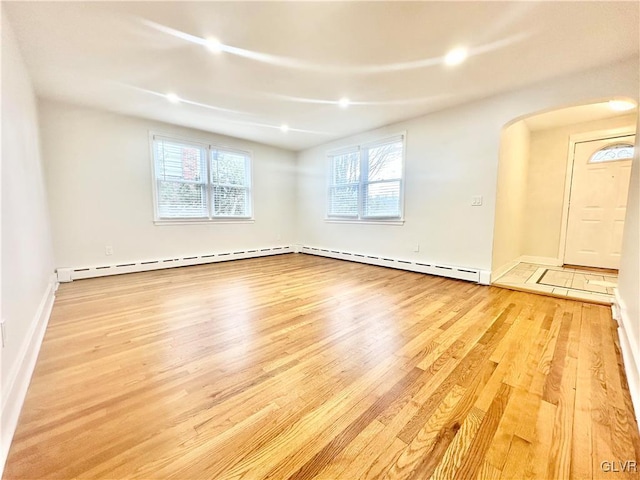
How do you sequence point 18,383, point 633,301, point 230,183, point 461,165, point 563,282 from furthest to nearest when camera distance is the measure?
point 230,183 < point 461,165 < point 563,282 < point 633,301 < point 18,383

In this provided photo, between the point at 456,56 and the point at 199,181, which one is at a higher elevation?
the point at 456,56

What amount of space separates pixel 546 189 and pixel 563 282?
83.4 inches

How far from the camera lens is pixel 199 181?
4648mm

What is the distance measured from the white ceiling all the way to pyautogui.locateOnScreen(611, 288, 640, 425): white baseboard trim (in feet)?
7.08

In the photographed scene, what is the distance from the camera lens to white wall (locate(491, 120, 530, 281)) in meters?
3.43

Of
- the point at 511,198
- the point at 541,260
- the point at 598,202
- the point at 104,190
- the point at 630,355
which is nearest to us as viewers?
the point at 630,355

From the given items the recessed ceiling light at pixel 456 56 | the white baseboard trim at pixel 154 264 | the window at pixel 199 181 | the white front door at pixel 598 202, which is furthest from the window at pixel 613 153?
the window at pixel 199 181

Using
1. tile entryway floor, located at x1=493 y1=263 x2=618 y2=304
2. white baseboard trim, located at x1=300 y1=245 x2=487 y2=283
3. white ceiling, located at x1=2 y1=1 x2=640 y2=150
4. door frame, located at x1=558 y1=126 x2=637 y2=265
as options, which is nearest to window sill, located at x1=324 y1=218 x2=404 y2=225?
white baseboard trim, located at x1=300 y1=245 x2=487 y2=283

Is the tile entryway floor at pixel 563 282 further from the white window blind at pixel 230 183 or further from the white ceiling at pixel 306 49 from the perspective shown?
the white window blind at pixel 230 183

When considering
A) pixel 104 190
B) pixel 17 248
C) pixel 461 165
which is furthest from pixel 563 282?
pixel 104 190

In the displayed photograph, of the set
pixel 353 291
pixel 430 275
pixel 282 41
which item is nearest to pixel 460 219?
pixel 430 275

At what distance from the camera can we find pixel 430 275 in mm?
3883

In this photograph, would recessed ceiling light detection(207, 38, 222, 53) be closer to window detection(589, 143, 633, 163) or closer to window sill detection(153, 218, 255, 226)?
window sill detection(153, 218, 255, 226)

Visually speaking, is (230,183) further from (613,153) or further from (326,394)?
(613,153)
